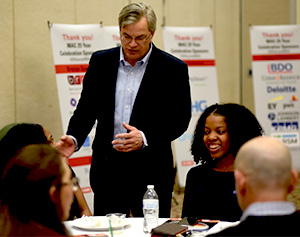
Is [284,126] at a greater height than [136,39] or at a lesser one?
lesser

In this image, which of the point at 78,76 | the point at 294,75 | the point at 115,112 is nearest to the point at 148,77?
the point at 115,112

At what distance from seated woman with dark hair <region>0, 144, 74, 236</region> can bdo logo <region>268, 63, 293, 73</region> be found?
5.43 metres

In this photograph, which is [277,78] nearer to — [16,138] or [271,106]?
[271,106]

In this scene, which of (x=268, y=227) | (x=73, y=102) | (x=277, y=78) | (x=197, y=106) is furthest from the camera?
(x=277, y=78)

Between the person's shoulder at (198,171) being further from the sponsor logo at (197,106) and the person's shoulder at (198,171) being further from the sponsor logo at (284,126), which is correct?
the sponsor logo at (284,126)

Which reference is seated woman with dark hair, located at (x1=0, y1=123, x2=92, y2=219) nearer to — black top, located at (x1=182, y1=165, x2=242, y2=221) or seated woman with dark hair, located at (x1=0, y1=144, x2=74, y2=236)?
seated woman with dark hair, located at (x1=0, y1=144, x2=74, y2=236)

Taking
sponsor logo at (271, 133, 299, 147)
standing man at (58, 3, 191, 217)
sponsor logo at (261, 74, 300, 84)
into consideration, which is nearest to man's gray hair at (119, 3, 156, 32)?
standing man at (58, 3, 191, 217)

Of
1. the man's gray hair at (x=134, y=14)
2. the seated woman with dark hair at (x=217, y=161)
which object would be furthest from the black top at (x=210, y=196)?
the man's gray hair at (x=134, y=14)

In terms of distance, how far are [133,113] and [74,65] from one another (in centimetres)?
244

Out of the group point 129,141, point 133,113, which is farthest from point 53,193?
point 133,113

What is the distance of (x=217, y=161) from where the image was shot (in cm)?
305

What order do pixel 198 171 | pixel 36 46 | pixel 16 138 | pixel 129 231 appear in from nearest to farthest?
pixel 16 138
pixel 129 231
pixel 198 171
pixel 36 46

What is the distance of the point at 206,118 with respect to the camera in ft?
10.3

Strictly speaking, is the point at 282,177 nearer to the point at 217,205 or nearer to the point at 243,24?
the point at 217,205
